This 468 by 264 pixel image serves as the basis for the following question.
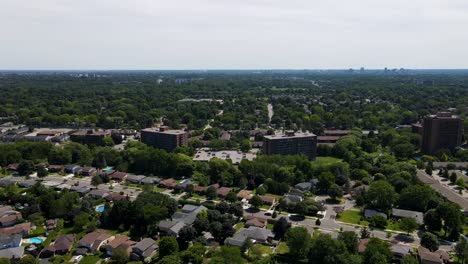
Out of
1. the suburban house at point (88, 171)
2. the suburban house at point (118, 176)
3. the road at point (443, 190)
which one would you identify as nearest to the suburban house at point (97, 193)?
the suburban house at point (118, 176)

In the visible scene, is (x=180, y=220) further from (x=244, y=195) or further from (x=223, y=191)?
(x=244, y=195)

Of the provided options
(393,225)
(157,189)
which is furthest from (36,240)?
(393,225)

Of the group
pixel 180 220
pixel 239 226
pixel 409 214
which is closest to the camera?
pixel 180 220

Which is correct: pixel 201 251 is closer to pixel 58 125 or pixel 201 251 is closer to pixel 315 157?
pixel 315 157

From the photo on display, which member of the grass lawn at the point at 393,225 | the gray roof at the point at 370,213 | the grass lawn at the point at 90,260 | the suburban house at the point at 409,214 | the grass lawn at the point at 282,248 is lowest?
the grass lawn at the point at 90,260

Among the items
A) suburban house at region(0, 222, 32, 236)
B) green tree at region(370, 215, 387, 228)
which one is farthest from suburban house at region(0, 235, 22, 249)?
green tree at region(370, 215, 387, 228)

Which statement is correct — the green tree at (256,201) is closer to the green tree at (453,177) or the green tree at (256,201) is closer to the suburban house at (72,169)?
the green tree at (453,177)
